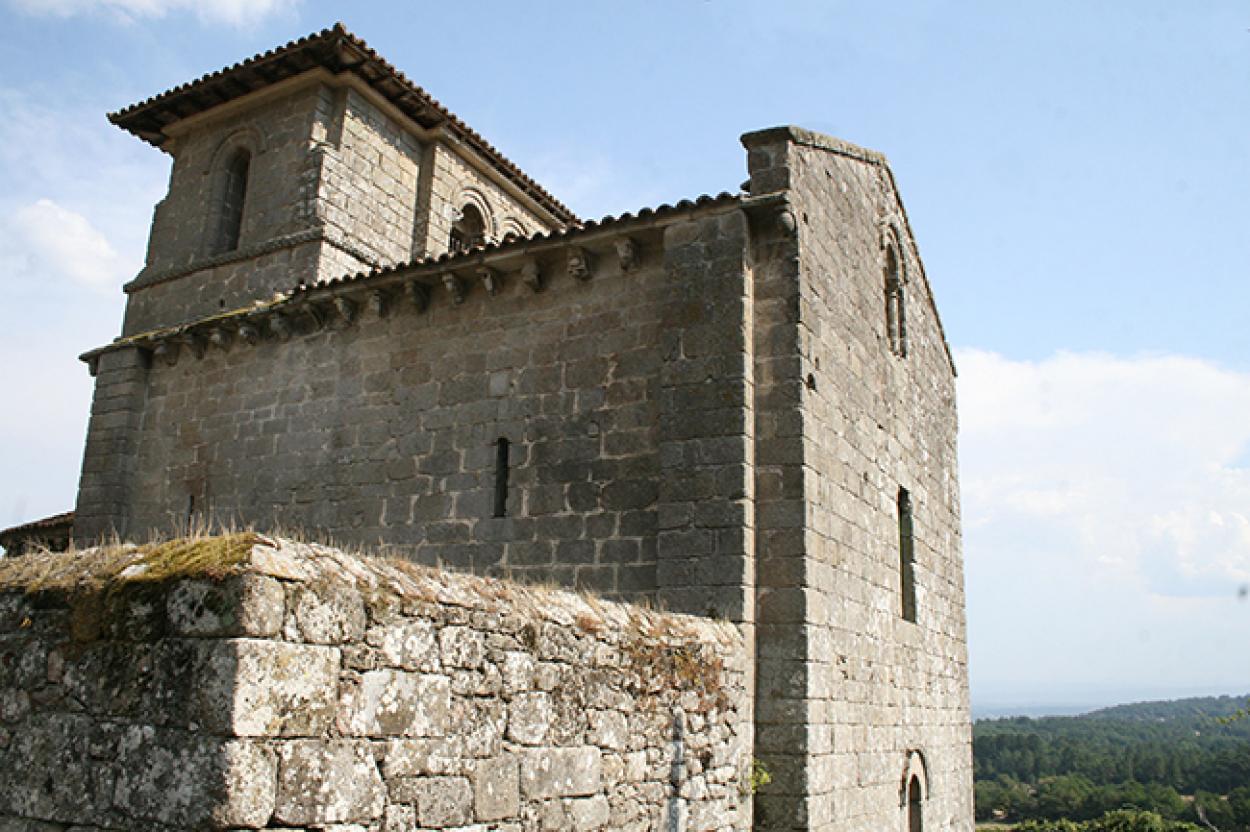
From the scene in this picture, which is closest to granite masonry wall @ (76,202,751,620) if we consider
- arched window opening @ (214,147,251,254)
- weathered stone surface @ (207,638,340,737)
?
arched window opening @ (214,147,251,254)

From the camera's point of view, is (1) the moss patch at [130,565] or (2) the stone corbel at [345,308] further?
(2) the stone corbel at [345,308]

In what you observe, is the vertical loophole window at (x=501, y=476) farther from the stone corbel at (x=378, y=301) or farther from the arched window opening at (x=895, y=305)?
the arched window opening at (x=895, y=305)

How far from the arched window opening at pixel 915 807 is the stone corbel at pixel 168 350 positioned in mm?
9492

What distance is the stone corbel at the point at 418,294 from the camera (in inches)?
382

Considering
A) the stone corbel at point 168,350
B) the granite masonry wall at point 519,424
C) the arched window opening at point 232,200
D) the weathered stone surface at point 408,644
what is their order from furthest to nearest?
the arched window opening at point 232,200 < the stone corbel at point 168,350 < the granite masonry wall at point 519,424 < the weathered stone surface at point 408,644

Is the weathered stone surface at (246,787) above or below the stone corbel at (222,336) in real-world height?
below

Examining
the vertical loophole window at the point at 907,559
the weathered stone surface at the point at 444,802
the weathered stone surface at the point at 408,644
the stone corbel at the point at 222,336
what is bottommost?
the weathered stone surface at the point at 444,802

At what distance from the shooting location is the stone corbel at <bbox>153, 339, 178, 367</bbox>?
12.1m

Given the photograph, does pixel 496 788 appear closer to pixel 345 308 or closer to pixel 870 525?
pixel 870 525

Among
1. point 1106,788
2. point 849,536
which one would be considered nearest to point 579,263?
point 849,536

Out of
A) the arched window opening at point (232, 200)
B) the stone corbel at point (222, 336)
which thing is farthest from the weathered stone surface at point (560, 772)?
the arched window opening at point (232, 200)

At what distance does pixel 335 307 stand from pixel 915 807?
25.0ft

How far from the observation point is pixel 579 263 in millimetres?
8703

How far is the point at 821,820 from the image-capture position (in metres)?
7.04
